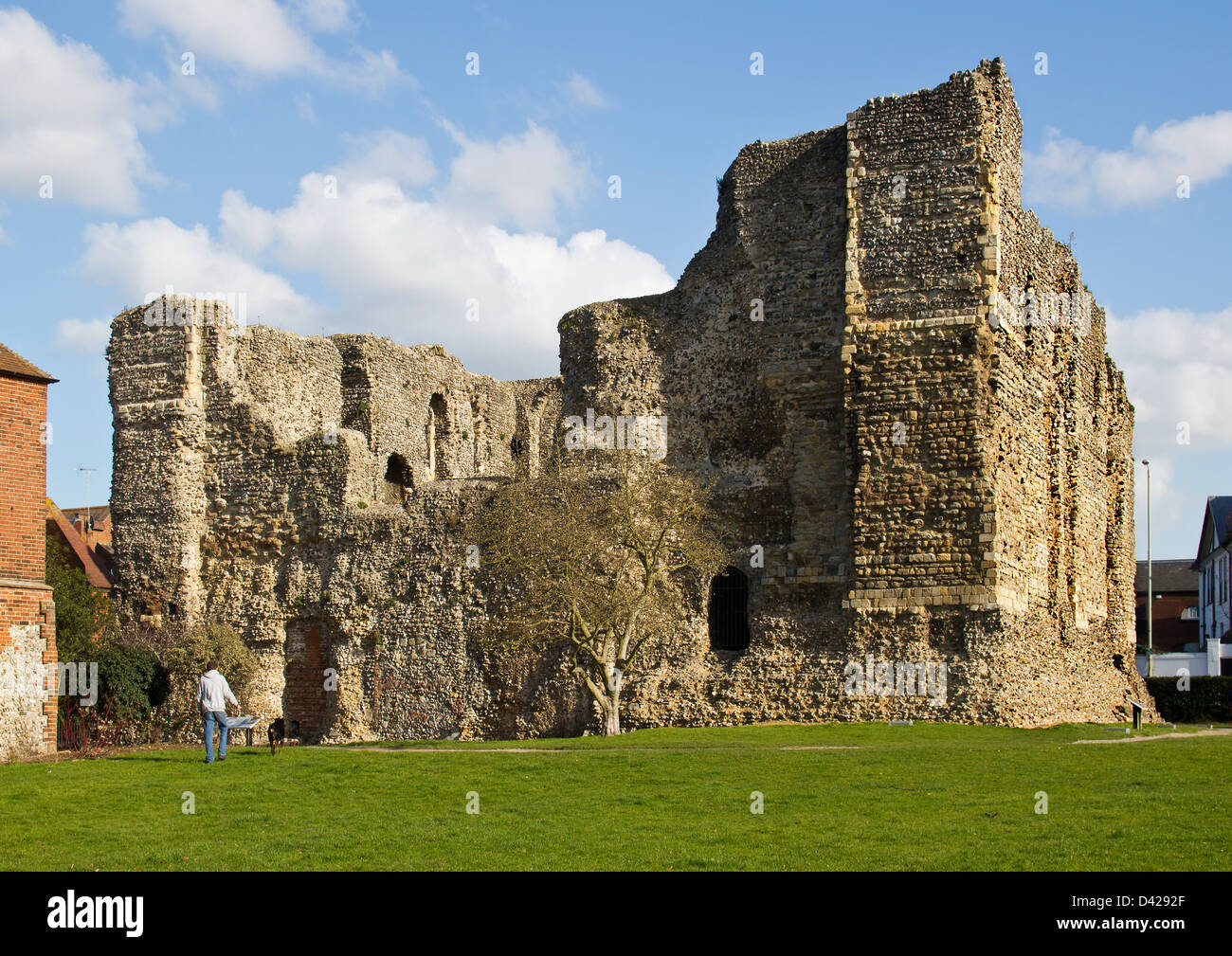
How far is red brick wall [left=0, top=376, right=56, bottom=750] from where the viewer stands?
2473 centimetres

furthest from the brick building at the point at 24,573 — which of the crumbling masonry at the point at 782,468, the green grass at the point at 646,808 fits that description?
the crumbling masonry at the point at 782,468

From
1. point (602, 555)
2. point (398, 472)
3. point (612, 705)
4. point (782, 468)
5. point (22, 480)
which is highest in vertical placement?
point (398, 472)

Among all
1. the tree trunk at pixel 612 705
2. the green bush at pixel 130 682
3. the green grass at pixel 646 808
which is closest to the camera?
the green grass at pixel 646 808

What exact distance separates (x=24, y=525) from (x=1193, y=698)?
33220mm

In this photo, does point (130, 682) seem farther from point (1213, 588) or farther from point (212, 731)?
point (1213, 588)

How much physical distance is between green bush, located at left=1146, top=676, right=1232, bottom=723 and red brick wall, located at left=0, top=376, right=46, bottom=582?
97.7 ft

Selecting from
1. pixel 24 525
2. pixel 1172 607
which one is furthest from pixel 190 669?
pixel 1172 607

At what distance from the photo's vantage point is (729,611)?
29234 millimetres

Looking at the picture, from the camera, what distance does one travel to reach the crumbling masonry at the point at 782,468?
26.1m

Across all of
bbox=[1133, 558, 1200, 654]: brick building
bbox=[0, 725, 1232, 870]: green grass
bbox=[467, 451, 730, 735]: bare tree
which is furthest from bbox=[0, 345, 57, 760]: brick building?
bbox=[1133, 558, 1200, 654]: brick building

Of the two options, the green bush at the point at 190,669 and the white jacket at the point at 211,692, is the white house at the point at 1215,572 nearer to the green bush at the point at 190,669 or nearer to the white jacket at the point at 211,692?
the green bush at the point at 190,669

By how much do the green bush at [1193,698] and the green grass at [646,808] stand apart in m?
19.8
